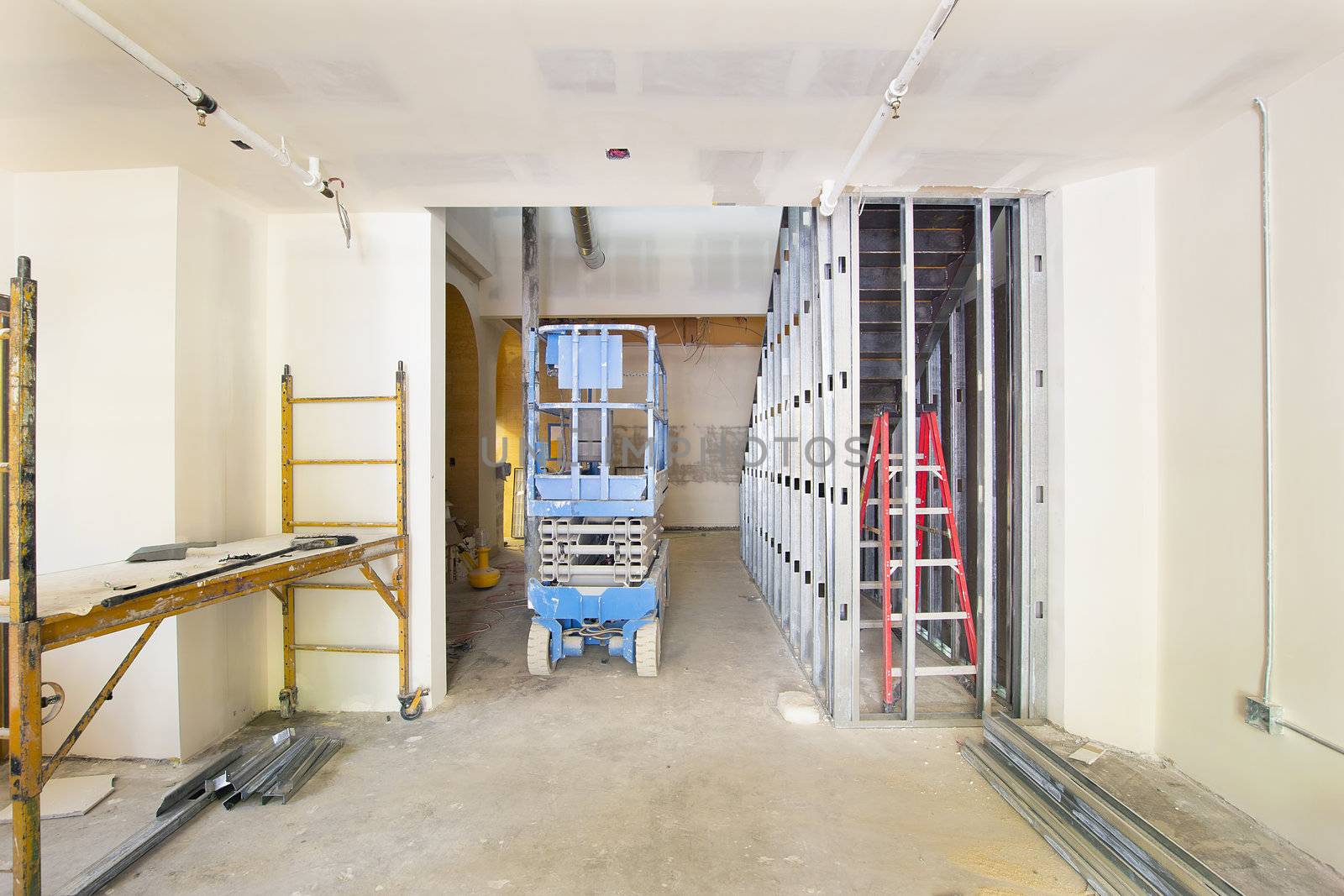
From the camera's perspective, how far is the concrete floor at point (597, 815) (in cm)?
198

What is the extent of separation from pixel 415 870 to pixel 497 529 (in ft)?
21.1

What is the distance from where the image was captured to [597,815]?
2.33 meters

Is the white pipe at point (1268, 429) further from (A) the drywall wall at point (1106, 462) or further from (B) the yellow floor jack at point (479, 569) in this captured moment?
(B) the yellow floor jack at point (479, 569)

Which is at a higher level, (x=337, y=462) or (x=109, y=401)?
(x=109, y=401)

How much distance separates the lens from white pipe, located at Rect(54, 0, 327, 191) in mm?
1554

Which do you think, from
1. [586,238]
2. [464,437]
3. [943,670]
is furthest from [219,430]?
[464,437]

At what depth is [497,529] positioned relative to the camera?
821 cm

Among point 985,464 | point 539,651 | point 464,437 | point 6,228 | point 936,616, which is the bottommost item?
point 539,651

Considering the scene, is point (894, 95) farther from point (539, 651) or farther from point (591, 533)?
point (539, 651)

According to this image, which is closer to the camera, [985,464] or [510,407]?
[985,464]

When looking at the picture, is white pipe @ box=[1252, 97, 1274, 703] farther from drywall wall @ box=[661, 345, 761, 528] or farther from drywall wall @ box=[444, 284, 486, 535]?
drywall wall @ box=[661, 345, 761, 528]

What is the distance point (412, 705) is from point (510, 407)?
644 cm

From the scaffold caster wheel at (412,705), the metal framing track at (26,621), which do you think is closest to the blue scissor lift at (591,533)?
the scaffold caster wheel at (412,705)

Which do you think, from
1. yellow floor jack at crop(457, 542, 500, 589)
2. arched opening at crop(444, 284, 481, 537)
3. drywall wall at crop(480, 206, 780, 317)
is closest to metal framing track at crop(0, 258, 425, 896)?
yellow floor jack at crop(457, 542, 500, 589)
